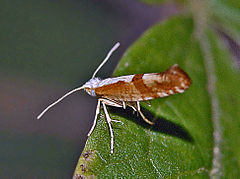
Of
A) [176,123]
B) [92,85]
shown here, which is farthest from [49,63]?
[176,123]

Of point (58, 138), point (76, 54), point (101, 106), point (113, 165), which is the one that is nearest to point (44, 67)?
point (76, 54)

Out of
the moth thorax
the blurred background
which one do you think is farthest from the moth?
the blurred background

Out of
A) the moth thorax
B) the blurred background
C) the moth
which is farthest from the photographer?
the blurred background

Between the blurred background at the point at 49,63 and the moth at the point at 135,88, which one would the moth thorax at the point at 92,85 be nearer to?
the moth at the point at 135,88

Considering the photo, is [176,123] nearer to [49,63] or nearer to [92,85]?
[92,85]

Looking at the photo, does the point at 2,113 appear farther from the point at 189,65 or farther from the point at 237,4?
the point at 237,4

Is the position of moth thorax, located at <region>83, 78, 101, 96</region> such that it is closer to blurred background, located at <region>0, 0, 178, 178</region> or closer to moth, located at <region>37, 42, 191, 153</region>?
moth, located at <region>37, 42, 191, 153</region>
